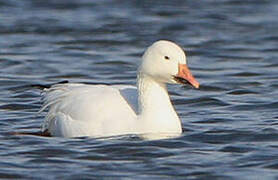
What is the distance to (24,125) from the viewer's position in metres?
10.9

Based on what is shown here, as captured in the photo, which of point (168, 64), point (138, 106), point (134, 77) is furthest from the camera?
point (134, 77)

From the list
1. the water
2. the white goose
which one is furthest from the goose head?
the water

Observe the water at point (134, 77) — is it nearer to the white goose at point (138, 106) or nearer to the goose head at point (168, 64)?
the white goose at point (138, 106)

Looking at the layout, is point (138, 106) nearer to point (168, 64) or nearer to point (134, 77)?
point (168, 64)

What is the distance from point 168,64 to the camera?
9453 mm

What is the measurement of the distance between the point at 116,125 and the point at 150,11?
31.1 ft

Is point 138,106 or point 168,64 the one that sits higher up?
point 168,64

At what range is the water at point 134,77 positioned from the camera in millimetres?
8969

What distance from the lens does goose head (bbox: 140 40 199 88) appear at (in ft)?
30.9

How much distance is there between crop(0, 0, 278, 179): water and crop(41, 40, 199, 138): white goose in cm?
13

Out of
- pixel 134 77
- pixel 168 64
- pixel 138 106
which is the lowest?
pixel 134 77

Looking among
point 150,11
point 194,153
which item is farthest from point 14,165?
→ point 150,11

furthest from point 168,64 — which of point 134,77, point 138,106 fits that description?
point 134,77

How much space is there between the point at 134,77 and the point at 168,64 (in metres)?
4.34
